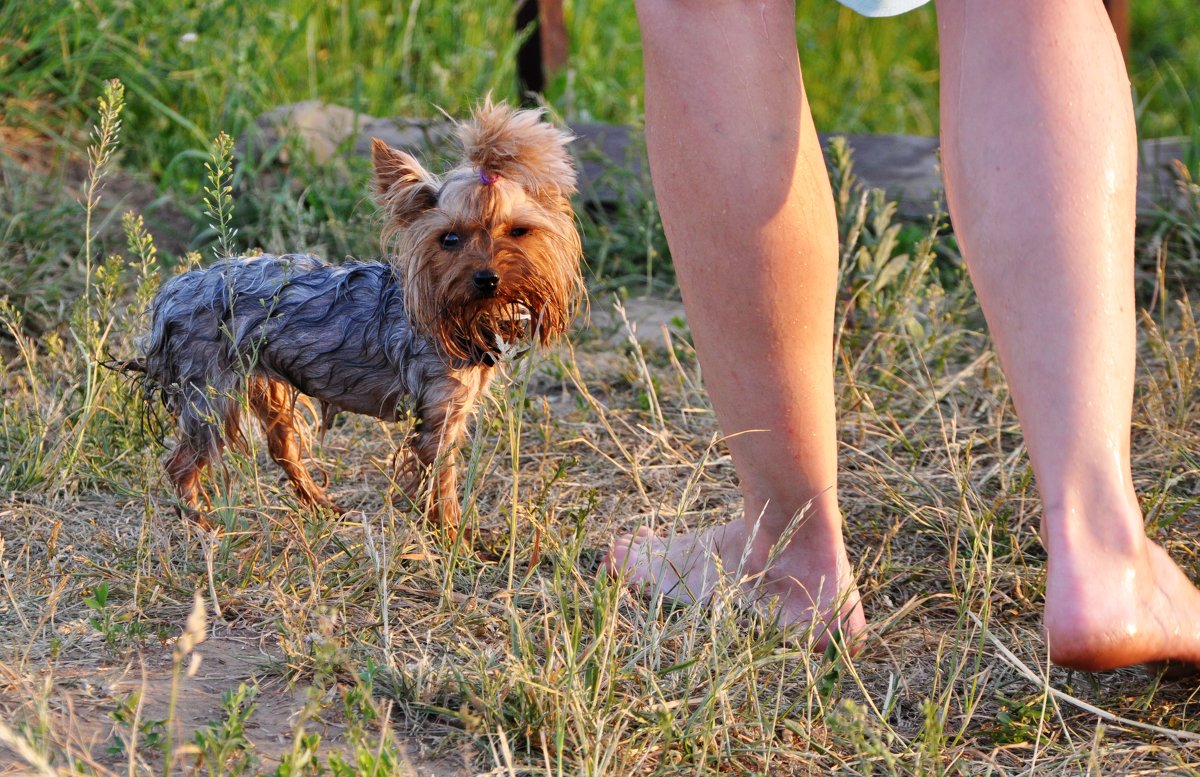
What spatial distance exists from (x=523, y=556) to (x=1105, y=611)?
3.83 ft

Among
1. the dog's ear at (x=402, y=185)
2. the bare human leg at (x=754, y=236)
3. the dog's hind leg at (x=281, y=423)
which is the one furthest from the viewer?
the dog's hind leg at (x=281, y=423)

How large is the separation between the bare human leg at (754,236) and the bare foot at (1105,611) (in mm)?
421

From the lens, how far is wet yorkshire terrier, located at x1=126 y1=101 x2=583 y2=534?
281 centimetres

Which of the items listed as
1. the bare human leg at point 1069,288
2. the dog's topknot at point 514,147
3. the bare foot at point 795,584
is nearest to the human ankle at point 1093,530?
the bare human leg at point 1069,288

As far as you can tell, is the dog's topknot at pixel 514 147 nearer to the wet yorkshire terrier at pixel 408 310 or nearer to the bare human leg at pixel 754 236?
the wet yorkshire terrier at pixel 408 310

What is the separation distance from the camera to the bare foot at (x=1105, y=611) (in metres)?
2.02

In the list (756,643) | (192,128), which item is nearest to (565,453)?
(756,643)

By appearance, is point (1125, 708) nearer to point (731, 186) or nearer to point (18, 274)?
point (731, 186)

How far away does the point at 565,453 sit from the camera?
11.5 ft

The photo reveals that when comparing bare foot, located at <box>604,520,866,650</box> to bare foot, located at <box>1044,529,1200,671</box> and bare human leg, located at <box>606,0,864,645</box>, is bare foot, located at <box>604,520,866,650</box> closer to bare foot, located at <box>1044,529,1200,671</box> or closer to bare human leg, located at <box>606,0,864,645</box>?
bare human leg, located at <box>606,0,864,645</box>

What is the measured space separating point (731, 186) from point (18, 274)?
2.96 m

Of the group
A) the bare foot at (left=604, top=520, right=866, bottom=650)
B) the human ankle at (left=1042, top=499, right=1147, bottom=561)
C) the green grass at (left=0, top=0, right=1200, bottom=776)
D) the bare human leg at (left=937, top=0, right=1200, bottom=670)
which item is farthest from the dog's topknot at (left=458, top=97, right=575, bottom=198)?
the human ankle at (left=1042, top=499, right=1147, bottom=561)

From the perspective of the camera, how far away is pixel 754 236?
221 centimetres

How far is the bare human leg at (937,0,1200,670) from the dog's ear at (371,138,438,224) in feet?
4.02
